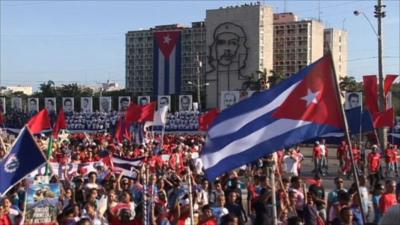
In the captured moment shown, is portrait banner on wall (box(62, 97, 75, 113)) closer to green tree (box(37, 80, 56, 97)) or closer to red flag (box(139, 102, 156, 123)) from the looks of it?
red flag (box(139, 102, 156, 123))

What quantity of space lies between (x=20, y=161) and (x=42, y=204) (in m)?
1.37

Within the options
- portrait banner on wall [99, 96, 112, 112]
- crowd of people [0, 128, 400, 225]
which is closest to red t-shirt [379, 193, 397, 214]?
crowd of people [0, 128, 400, 225]

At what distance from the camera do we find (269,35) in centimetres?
12000

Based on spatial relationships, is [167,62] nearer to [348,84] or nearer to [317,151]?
[348,84]

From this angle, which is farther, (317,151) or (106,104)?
(106,104)

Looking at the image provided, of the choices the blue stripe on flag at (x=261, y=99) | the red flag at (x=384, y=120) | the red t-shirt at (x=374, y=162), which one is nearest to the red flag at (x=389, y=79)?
the red flag at (x=384, y=120)

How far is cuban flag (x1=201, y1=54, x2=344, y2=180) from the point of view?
19.5 feet

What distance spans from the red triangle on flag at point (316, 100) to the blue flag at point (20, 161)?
368 cm

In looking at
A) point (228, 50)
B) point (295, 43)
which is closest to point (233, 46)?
point (228, 50)

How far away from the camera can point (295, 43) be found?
5039 inches

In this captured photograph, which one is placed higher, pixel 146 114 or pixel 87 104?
pixel 146 114

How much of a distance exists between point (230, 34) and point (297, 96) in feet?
360

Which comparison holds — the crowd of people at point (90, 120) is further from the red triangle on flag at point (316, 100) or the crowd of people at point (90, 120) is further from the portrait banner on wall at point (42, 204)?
the red triangle on flag at point (316, 100)

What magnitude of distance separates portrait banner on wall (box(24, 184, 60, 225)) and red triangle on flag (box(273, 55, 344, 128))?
4.50 m
